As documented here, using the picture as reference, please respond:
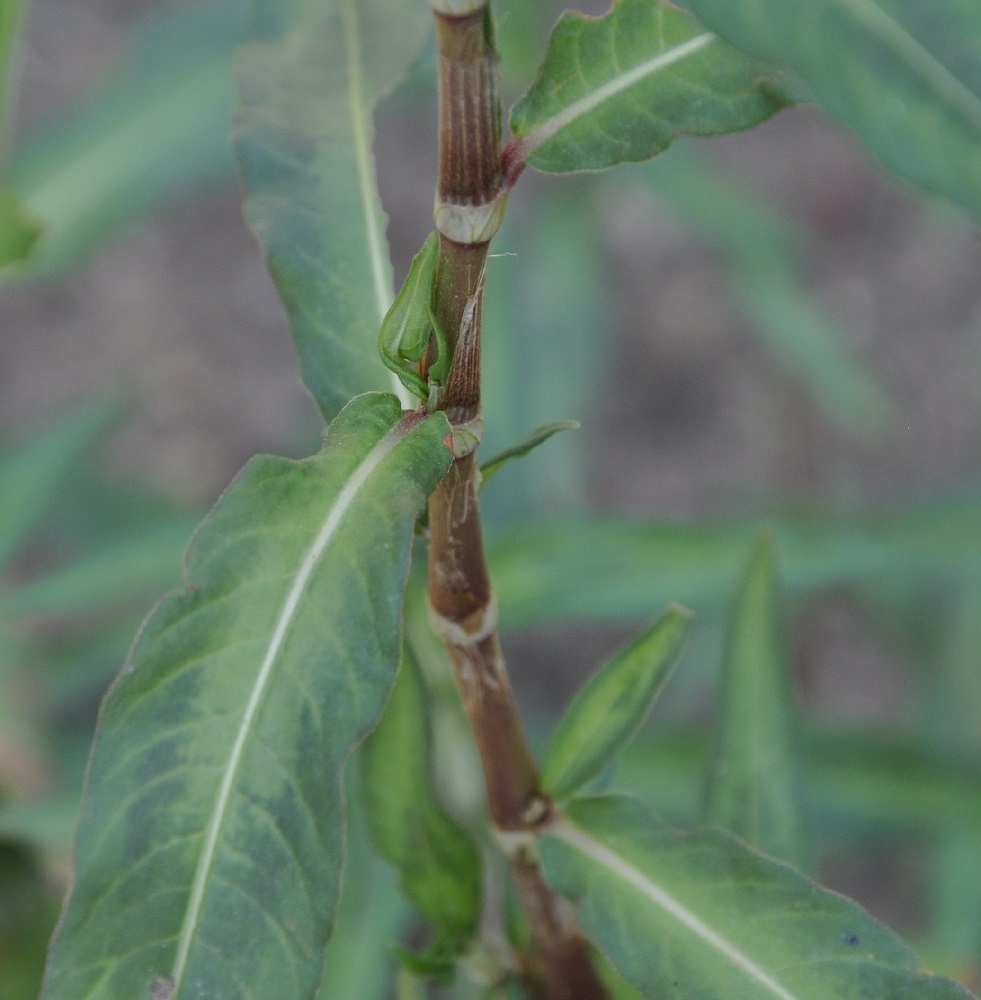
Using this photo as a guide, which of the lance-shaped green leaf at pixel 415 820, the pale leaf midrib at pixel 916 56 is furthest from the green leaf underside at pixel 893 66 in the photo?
the lance-shaped green leaf at pixel 415 820

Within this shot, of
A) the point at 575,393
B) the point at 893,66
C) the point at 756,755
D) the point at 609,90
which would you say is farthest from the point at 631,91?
the point at 575,393

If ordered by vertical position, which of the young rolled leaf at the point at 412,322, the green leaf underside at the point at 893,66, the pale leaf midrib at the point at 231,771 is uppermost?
the green leaf underside at the point at 893,66

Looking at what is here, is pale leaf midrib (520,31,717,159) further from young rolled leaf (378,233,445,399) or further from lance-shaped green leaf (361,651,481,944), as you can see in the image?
lance-shaped green leaf (361,651,481,944)

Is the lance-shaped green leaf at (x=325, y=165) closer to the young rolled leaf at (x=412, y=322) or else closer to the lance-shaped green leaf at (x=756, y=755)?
the young rolled leaf at (x=412, y=322)

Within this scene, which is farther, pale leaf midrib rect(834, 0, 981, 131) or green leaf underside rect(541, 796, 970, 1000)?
Result: green leaf underside rect(541, 796, 970, 1000)

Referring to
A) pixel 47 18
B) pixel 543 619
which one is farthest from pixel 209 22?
pixel 47 18

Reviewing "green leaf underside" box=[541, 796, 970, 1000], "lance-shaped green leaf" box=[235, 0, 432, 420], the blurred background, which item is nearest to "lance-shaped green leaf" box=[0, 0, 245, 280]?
the blurred background

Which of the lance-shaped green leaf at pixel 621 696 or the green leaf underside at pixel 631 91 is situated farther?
the lance-shaped green leaf at pixel 621 696
